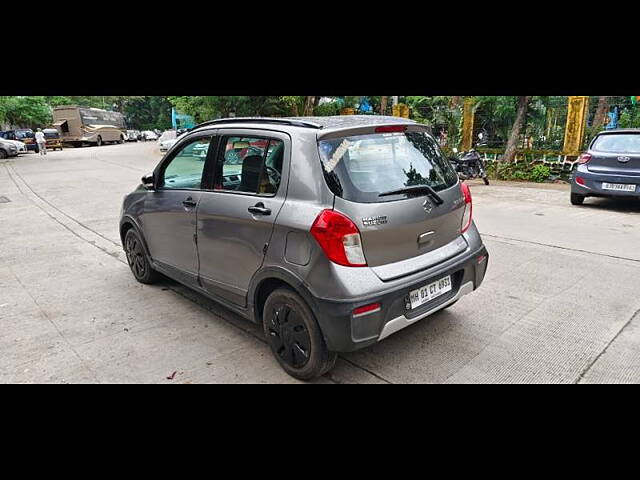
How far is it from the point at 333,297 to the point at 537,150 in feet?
41.6

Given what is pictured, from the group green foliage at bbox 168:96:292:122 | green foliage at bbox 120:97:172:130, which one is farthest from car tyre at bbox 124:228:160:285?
green foliage at bbox 120:97:172:130

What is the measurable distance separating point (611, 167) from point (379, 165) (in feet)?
23.5

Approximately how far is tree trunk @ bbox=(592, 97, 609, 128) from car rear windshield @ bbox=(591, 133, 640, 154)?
4.45 meters

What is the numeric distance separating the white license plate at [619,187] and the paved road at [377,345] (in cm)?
148

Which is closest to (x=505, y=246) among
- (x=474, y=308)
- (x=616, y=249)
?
(x=616, y=249)

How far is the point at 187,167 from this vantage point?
4070 mm

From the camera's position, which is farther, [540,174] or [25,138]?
[25,138]

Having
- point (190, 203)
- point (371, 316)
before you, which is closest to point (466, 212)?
point (371, 316)

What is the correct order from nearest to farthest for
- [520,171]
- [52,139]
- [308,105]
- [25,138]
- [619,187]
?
[619,187], [520,171], [308,105], [25,138], [52,139]

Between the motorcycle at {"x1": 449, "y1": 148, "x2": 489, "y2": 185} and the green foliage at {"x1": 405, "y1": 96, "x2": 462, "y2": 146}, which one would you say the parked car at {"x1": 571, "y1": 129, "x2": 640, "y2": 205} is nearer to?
the motorcycle at {"x1": 449, "y1": 148, "x2": 489, "y2": 185}

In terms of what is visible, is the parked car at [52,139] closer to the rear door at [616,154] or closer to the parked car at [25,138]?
the parked car at [25,138]

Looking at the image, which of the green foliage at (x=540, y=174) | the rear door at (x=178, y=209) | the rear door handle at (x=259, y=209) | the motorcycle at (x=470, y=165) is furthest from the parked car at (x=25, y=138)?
the rear door handle at (x=259, y=209)

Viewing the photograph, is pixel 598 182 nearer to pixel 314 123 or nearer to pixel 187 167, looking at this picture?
pixel 314 123

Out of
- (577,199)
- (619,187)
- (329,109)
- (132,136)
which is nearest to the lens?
(619,187)
